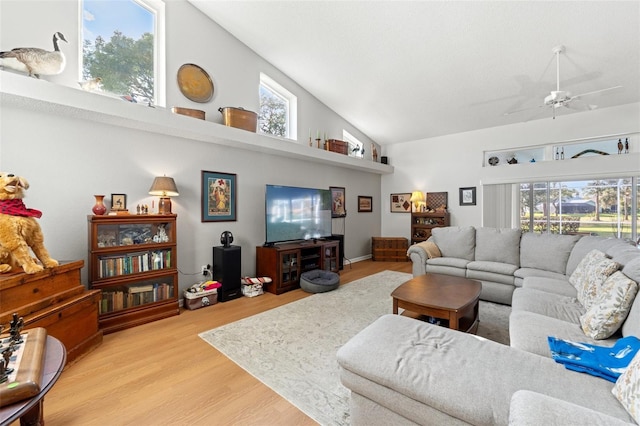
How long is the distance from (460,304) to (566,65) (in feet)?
11.3

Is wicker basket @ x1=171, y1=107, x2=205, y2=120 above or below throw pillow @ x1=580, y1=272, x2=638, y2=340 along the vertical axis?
above

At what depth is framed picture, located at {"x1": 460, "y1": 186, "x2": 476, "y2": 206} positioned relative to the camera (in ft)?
18.4

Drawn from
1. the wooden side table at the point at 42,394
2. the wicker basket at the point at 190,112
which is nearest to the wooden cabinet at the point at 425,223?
the wicker basket at the point at 190,112

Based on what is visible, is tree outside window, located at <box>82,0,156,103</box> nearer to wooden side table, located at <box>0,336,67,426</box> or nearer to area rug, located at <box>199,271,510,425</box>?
wooden side table, located at <box>0,336,67,426</box>

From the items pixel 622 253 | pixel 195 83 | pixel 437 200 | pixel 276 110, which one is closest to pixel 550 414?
pixel 622 253

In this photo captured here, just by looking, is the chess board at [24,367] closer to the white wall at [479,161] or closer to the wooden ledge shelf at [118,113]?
the wooden ledge shelf at [118,113]

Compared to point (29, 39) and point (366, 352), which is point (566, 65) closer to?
point (366, 352)

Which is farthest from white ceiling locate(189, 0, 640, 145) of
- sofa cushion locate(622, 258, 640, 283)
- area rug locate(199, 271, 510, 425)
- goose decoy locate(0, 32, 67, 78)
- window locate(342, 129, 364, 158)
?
area rug locate(199, 271, 510, 425)

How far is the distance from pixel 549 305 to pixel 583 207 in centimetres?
398

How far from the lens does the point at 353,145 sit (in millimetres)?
6230

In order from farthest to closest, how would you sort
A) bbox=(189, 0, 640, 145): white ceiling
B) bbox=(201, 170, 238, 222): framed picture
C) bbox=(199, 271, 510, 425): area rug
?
bbox=(201, 170, 238, 222): framed picture, bbox=(189, 0, 640, 145): white ceiling, bbox=(199, 271, 510, 425): area rug

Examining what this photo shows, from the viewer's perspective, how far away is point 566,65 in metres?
3.41

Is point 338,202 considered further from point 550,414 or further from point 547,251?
point 550,414

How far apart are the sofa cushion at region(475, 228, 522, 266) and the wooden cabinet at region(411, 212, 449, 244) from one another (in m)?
1.71
